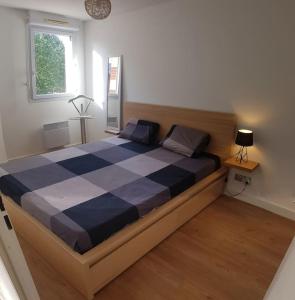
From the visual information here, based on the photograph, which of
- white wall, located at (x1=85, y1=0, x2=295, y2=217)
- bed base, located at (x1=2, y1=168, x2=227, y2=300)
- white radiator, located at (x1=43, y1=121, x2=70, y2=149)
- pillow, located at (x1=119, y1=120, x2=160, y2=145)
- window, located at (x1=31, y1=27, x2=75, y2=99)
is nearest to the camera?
bed base, located at (x1=2, y1=168, x2=227, y2=300)

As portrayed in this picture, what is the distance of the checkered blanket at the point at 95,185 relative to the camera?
1.68 metres

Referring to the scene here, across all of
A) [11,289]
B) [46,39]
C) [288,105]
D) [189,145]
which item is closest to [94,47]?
[46,39]

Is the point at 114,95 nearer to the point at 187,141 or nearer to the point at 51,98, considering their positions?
the point at 51,98

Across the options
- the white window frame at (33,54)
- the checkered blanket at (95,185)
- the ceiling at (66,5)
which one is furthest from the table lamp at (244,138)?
the white window frame at (33,54)

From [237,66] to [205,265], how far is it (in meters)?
2.07

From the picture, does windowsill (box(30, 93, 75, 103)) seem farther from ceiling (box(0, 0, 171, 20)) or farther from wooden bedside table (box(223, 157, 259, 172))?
wooden bedside table (box(223, 157, 259, 172))

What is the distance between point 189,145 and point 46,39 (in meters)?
2.93

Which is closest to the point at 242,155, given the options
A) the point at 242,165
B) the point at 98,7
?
the point at 242,165

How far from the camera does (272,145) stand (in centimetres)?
257

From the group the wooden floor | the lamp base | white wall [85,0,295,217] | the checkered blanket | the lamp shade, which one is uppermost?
white wall [85,0,295,217]

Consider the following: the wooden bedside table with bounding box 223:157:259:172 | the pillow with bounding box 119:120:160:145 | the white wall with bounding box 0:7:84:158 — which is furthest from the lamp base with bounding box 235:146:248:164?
the white wall with bounding box 0:7:84:158

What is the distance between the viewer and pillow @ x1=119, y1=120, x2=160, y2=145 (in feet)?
10.8

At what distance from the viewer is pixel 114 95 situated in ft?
13.1

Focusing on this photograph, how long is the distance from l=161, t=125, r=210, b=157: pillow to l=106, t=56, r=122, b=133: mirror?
126cm
